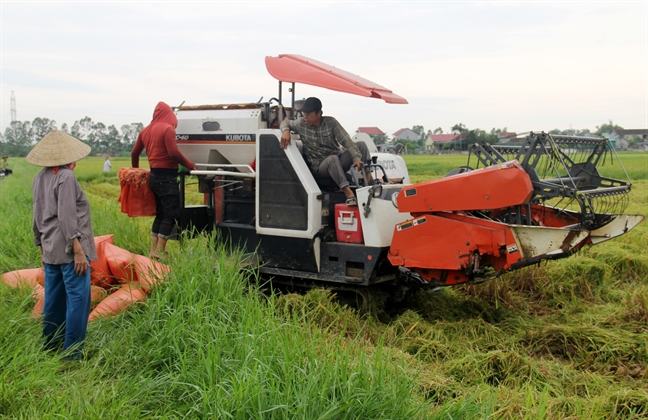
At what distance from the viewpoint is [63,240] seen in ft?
14.0

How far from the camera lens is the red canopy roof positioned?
5.50 metres

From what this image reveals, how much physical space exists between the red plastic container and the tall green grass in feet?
1.88

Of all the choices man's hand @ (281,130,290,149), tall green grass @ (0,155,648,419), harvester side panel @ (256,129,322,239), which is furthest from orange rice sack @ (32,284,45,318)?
man's hand @ (281,130,290,149)

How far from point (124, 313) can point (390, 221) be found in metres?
2.30

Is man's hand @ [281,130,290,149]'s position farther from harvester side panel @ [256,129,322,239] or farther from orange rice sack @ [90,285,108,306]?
orange rice sack @ [90,285,108,306]

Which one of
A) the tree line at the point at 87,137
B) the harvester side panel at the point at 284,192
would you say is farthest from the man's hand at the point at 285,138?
the tree line at the point at 87,137

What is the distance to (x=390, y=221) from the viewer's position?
5.43m

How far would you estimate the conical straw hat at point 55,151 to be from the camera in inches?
170

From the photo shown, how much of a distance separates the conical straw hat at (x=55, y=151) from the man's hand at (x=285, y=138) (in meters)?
1.77

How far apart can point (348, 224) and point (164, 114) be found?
2.25 meters

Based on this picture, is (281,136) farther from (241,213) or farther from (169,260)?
(169,260)

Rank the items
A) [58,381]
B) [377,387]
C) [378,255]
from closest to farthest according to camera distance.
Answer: [377,387]
[58,381]
[378,255]

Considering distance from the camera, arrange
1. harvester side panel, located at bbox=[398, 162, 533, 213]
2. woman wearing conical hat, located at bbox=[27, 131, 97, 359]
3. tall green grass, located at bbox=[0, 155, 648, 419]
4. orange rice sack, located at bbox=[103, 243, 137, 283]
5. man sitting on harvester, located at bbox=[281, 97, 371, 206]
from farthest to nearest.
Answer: man sitting on harvester, located at bbox=[281, 97, 371, 206], orange rice sack, located at bbox=[103, 243, 137, 283], harvester side panel, located at bbox=[398, 162, 533, 213], woman wearing conical hat, located at bbox=[27, 131, 97, 359], tall green grass, located at bbox=[0, 155, 648, 419]

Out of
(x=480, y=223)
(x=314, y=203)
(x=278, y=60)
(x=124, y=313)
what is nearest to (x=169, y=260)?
(x=124, y=313)
